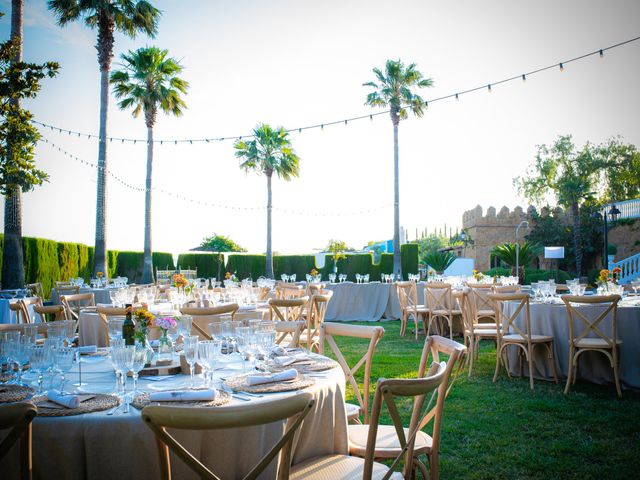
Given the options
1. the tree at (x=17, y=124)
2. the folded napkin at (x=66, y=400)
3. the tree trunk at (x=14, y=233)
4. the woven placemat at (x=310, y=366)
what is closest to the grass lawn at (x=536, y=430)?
the woven placemat at (x=310, y=366)

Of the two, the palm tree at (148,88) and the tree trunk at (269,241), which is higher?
the palm tree at (148,88)

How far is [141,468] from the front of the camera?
5.61 ft

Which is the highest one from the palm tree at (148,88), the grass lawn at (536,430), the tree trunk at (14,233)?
the palm tree at (148,88)

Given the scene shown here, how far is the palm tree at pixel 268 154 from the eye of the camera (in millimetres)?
21312

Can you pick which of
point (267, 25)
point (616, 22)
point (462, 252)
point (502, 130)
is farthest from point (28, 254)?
point (462, 252)

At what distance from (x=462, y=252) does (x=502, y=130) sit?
1298 centimetres

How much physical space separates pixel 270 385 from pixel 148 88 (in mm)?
16931

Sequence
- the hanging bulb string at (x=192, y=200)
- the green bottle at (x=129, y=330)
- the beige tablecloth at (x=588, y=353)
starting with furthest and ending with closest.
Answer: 1. the hanging bulb string at (x=192, y=200)
2. the beige tablecloth at (x=588, y=353)
3. the green bottle at (x=129, y=330)

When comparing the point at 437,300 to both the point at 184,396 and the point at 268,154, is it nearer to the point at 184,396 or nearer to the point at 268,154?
the point at 184,396

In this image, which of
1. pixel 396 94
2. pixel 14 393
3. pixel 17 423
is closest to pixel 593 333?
pixel 14 393

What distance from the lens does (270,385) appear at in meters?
2.28

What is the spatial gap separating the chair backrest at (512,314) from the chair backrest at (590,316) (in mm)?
429

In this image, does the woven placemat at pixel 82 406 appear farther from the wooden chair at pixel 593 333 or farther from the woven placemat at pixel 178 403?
the wooden chair at pixel 593 333

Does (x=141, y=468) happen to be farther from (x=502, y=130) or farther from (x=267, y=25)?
(x=502, y=130)
